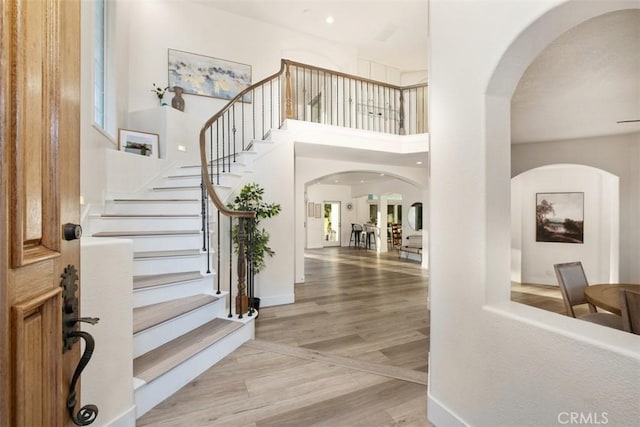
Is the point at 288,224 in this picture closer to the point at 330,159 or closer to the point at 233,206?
the point at 233,206

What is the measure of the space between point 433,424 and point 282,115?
4.30m

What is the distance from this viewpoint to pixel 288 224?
13.9 feet

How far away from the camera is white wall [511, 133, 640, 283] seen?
378 centimetres

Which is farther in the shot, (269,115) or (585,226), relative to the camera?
(269,115)

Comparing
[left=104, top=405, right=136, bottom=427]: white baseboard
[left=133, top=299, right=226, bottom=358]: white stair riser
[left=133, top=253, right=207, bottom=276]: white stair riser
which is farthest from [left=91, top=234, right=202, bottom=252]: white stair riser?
[left=104, top=405, right=136, bottom=427]: white baseboard

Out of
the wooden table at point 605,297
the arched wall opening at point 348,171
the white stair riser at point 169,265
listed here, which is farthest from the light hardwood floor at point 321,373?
the arched wall opening at point 348,171

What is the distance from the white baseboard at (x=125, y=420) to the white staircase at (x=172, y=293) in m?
0.08

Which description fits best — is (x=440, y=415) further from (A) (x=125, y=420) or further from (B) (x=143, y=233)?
(B) (x=143, y=233)

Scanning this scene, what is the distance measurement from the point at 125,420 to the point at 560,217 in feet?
22.8

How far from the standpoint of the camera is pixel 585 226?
5.20 metres

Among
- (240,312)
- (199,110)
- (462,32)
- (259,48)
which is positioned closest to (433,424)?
(240,312)

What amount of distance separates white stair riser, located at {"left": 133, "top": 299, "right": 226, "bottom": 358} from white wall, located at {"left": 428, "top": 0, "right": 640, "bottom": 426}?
1998 millimetres

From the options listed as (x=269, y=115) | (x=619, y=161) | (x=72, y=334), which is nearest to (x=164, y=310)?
(x=72, y=334)

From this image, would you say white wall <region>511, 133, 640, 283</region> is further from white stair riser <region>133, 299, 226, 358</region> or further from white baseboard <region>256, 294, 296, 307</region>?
white stair riser <region>133, 299, 226, 358</region>
